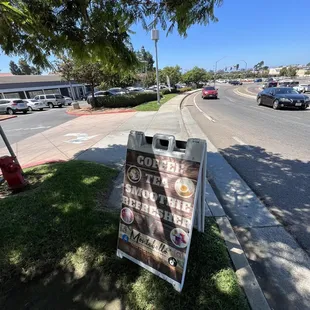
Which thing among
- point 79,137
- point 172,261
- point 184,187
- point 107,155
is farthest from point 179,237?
point 79,137

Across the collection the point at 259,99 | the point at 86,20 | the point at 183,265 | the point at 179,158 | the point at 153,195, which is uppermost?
the point at 86,20

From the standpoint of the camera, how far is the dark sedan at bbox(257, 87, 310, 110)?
12.7 metres

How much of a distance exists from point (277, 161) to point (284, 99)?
403 inches

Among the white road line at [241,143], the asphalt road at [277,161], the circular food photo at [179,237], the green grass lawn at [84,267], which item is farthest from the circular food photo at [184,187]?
the white road line at [241,143]

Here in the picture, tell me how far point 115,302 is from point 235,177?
347cm

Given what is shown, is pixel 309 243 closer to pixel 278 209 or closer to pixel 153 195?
pixel 278 209

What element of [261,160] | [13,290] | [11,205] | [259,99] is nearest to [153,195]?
[13,290]

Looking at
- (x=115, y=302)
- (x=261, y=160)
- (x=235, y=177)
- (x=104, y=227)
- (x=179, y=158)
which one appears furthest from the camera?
(x=261, y=160)

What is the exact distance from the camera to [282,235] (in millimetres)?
2725

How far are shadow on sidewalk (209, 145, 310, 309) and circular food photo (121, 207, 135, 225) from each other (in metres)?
1.48

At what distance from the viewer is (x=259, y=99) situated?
16.5m

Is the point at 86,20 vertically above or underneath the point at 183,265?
above

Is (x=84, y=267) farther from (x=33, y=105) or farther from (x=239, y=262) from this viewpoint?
(x=33, y=105)

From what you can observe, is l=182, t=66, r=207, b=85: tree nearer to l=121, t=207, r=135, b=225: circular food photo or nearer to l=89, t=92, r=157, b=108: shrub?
l=89, t=92, r=157, b=108: shrub
